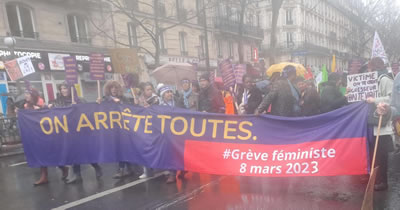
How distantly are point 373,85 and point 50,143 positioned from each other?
568cm

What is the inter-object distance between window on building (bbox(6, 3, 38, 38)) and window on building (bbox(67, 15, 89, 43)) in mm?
2377

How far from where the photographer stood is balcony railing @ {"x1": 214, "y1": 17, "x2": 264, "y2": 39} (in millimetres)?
29031

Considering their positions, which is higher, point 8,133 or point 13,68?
point 13,68

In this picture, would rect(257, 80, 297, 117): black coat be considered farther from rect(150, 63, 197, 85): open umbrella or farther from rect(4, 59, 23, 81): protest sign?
rect(4, 59, 23, 81): protest sign

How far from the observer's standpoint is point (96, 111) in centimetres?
557

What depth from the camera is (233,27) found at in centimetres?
3105

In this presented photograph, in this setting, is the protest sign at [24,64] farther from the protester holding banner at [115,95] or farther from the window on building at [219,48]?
the window on building at [219,48]

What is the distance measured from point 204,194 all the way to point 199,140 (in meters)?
0.85

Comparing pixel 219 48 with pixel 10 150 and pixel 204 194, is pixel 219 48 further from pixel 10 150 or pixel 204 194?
pixel 204 194

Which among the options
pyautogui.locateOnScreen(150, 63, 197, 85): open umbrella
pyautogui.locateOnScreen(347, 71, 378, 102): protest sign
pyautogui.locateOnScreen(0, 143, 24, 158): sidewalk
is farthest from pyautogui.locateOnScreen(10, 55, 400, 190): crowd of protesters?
pyautogui.locateOnScreen(0, 143, 24, 158): sidewalk

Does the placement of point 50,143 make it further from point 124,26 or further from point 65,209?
point 124,26

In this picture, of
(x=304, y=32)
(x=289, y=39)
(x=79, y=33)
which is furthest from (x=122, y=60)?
(x=304, y=32)

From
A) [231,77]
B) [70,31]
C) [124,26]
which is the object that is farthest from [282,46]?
[231,77]

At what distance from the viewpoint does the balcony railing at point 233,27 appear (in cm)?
2903
